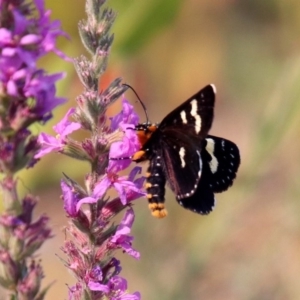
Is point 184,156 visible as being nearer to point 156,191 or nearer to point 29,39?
point 156,191

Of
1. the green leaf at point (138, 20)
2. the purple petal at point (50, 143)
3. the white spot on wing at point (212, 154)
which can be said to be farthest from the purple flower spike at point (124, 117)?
the green leaf at point (138, 20)

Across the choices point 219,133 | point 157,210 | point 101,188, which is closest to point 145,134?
point 157,210

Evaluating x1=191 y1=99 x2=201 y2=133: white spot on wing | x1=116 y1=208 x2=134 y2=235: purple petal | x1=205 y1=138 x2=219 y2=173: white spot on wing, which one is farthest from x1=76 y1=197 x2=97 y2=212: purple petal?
x1=205 y1=138 x2=219 y2=173: white spot on wing

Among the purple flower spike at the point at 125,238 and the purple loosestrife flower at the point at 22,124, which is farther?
the purple flower spike at the point at 125,238

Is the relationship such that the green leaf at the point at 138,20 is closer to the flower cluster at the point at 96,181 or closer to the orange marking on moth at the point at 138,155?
the orange marking on moth at the point at 138,155

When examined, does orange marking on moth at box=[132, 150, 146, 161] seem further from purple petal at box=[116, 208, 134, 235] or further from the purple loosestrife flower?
the purple loosestrife flower
